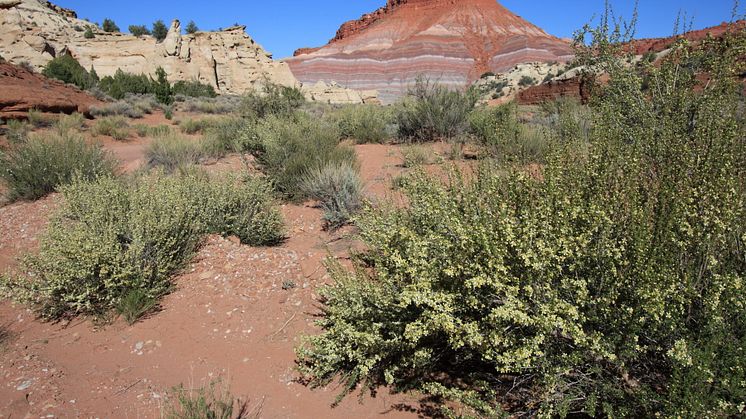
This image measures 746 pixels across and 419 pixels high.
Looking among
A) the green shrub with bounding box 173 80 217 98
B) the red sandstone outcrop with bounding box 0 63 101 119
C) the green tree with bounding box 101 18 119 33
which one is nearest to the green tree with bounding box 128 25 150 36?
the green tree with bounding box 101 18 119 33

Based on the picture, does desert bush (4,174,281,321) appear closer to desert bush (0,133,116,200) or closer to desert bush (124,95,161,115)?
desert bush (0,133,116,200)

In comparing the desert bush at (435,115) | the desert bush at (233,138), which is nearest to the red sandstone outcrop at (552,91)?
the desert bush at (435,115)

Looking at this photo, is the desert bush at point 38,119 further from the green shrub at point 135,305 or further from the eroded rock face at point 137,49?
the eroded rock face at point 137,49

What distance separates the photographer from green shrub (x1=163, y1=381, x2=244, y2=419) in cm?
237

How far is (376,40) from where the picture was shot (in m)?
64.9

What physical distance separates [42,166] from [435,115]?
7.62 metres

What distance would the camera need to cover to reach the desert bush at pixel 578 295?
1.84 meters

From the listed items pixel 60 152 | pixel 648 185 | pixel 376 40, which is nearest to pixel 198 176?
pixel 60 152

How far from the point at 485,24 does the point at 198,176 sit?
67450 mm

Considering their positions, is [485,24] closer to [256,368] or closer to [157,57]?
[157,57]

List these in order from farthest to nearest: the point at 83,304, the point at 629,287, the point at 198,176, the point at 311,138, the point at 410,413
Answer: the point at 311,138 < the point at 198,176 < the point at 83,304 < the point at 410,413 < the point at 629,287

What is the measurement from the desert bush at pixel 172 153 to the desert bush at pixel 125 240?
3.44 metres

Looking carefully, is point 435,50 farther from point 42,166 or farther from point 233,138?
point 42,166

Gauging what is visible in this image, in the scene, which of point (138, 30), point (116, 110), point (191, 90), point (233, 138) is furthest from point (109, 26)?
point (233, 138)
